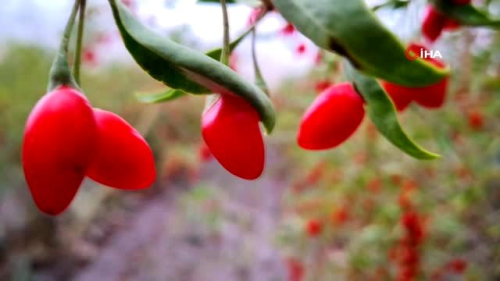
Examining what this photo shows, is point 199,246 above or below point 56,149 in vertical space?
below

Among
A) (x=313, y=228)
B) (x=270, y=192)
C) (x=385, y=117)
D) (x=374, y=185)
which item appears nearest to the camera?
(x=385, y=117)

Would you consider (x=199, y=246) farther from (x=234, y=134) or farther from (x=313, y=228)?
(x=234, y=134)

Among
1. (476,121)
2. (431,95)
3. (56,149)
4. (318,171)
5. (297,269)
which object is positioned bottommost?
(297,269)

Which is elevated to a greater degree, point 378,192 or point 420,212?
point 420,212

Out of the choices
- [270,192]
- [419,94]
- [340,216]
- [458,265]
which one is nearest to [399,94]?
[419,94]

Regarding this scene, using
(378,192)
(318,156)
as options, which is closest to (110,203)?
(318,156)

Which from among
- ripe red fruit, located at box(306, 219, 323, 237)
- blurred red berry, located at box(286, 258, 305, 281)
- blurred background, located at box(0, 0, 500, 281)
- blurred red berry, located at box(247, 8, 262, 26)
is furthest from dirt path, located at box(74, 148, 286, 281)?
blurred red berry, located at box(247, 8, 262, 26)

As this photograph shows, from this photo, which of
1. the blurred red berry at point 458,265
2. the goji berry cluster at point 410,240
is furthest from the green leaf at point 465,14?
the blurred red berry at point 458,265

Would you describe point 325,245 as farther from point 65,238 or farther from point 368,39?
point 368,39
